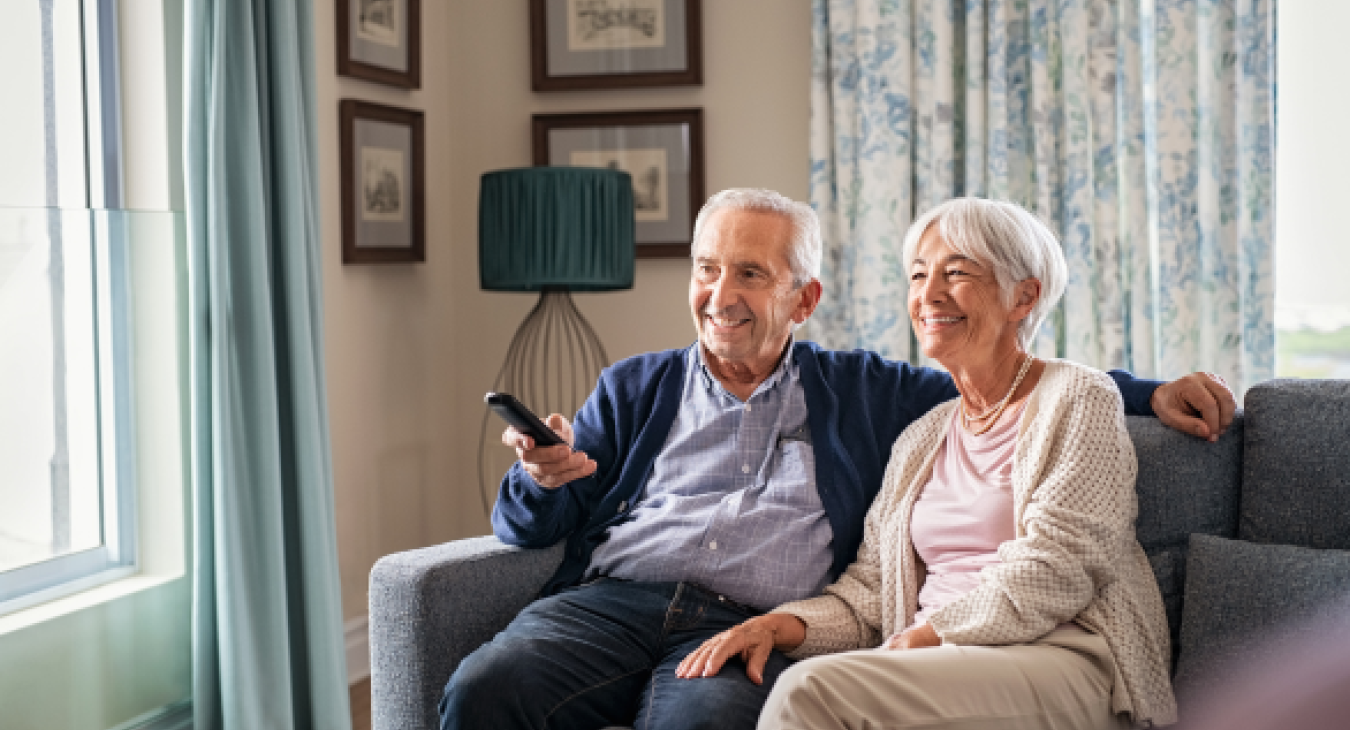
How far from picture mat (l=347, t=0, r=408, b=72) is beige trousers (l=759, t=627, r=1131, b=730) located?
7.80 feet

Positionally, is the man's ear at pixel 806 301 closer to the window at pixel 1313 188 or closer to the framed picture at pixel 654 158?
the framed picture at pixel 654 158

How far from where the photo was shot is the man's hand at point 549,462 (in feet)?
6.54

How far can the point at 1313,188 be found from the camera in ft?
11.1

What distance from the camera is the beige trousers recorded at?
153 centimetres

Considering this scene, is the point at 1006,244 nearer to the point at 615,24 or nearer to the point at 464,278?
the point at 615,24

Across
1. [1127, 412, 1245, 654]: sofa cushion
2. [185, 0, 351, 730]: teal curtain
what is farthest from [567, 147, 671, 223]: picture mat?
[1127, 412, 1245, 654]: sofa cushion

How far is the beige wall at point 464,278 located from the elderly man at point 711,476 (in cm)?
138

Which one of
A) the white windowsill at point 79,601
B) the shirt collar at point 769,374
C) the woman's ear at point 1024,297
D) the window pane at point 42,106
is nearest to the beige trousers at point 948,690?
the woman's ear at point 1024,297

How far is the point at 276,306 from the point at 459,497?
1357 mm

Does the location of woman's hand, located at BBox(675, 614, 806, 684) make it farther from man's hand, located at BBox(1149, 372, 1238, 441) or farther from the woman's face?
man's hand, located at BBox(1149, 372, 1238, 441)

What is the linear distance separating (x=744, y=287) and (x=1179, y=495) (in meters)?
0.77

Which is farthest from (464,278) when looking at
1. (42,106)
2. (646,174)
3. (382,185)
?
(42,106)

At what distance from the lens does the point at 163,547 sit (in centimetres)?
256

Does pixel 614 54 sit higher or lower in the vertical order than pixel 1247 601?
higher
